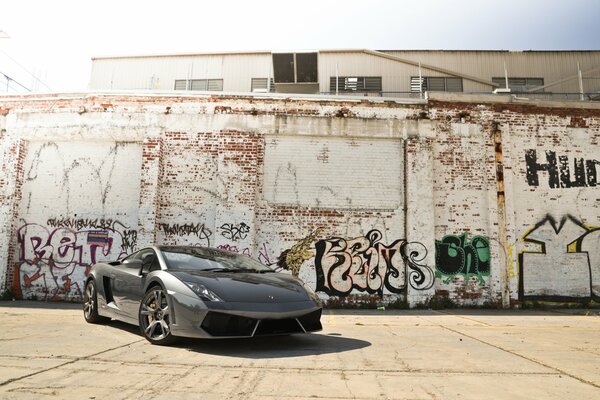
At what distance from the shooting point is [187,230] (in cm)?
970

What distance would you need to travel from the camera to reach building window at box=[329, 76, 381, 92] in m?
15.7

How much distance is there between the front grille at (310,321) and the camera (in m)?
4.13

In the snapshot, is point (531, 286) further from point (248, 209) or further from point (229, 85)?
point (229, 85)

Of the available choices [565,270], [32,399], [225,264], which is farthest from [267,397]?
[565,270]

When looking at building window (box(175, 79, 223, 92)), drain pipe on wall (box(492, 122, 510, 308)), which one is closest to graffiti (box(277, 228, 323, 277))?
drain pipe on wall (box(492, 122, 510, 308))

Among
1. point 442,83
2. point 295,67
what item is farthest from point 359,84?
point 442,83

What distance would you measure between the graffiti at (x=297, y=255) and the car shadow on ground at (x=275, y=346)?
4.67m

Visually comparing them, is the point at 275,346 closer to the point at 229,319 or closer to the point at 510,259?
the point at 229,319

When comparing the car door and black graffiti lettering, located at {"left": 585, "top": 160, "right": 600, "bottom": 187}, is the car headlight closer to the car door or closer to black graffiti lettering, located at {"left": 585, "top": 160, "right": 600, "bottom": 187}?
the car door

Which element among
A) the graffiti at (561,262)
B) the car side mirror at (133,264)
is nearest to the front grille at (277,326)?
the car side mirror at (133,264)

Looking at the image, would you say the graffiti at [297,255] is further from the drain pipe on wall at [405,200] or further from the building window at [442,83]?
the building window at [442,83]

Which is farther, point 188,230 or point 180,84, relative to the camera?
point 180,84

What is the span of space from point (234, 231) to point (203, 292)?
18.2 ft

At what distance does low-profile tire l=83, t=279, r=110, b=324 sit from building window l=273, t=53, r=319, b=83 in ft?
31.9
